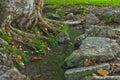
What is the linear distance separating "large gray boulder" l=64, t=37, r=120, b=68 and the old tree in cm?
261

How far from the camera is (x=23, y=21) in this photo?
16.6m

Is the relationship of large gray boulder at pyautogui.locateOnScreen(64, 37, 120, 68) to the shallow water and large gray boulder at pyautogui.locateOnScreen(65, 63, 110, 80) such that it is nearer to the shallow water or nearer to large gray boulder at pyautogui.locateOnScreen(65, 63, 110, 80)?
the shallow water

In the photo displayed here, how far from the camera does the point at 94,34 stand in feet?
55.5

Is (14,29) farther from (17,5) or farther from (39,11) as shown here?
(39,11)

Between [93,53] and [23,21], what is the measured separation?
4502 millimetres

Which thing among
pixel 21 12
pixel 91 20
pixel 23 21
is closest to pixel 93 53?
pixel 21 12

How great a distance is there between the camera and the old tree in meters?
15.5

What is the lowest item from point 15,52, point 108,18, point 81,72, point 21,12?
point 108,18

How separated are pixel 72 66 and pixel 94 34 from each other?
4.38 meters

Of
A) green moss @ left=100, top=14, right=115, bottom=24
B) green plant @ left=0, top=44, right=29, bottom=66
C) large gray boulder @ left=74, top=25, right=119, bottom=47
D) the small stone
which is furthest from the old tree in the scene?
green moss @ left=100, top=14, right=115, bottom=24

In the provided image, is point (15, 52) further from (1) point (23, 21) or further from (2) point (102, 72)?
(2) point (102, 72)

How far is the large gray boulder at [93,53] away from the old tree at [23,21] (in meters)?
2.61

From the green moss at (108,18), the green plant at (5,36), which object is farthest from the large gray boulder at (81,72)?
the green moss at (108,18)

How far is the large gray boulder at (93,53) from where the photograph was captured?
503 inches
